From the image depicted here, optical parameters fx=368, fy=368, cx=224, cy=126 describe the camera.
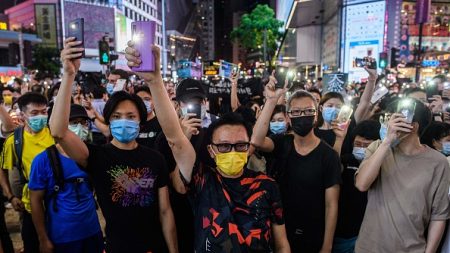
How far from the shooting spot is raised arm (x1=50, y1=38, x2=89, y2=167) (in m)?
2.20

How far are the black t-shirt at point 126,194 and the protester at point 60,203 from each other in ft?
1.66

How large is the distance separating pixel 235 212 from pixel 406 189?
1171mm

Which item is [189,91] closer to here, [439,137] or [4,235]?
[439,137]

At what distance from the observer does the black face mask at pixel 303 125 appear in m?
2.86

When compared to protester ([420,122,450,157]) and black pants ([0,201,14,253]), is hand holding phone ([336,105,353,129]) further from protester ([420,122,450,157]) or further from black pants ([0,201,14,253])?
black pants ([0,201,14,253])

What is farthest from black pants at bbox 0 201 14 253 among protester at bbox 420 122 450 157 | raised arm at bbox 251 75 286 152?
protester at bbox 420 122 450 157

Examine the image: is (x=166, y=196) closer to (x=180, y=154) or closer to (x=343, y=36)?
(x=180, y=154)

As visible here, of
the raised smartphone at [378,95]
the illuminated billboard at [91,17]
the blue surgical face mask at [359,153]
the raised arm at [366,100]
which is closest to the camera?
the blue surgical face mask at [359,153]

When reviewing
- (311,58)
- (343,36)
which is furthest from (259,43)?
(343,36)

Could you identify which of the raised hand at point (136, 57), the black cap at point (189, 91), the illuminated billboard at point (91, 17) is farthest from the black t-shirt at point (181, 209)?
the illuminated billboard at point (91, 17)

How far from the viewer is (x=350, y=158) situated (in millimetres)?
3232

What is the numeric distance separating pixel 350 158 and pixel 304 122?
2.23ft

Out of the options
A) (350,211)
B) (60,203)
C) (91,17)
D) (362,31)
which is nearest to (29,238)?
(60,203)

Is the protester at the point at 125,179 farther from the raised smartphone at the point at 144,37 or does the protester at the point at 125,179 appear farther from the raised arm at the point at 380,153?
the raised arm at the point at 380,153
